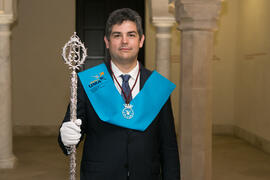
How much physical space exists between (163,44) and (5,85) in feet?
9.35

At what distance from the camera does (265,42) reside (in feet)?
26.7

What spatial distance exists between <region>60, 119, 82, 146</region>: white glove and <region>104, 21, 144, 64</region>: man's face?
40 cm

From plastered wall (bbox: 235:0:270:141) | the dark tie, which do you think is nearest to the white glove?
the dark tie

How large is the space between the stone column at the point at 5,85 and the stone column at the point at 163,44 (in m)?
2.54

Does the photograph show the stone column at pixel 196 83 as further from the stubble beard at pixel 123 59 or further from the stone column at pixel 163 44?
the stone column at pixel 163 44

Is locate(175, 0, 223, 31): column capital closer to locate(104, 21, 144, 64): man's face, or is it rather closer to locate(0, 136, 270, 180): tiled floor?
locate(104, 21, 144, 64): man's face

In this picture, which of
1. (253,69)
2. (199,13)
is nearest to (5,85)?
(199,13)

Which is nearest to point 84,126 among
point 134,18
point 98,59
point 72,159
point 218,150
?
point 72,159

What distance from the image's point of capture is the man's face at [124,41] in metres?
1.97

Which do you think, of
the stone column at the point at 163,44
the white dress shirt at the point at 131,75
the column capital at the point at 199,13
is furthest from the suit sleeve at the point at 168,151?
the stone column at the point at 163,44

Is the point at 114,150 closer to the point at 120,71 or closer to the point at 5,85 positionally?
the point at 120,71

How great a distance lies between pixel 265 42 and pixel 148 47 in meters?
2.94

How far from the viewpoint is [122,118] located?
2023mm

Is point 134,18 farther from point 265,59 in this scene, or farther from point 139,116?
point 265,59
